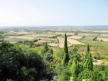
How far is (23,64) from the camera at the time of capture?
1864 cm

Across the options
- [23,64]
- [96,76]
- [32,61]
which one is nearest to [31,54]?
[32,61]

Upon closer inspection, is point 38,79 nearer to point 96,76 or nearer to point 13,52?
point 13,52

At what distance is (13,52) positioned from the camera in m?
18.0

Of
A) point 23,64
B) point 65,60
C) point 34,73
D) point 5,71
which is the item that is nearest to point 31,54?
point 23,64

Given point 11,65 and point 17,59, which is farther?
point 17,59

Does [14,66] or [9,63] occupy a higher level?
[9,63]

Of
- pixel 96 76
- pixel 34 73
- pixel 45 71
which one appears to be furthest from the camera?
pixel 45 71

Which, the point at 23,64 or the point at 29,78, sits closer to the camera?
the point at 29,78

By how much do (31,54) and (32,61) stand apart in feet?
3.95

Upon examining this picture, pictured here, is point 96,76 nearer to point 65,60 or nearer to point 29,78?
point 29,78

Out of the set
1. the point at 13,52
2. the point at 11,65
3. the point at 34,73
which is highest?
the point at 13,52

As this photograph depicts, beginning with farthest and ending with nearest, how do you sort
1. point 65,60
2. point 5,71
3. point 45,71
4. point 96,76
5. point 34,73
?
point 65,60
point 45,71
point 34,73
point 5,71
point 96,76

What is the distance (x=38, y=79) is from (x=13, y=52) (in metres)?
5.65

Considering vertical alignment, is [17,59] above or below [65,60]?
above
